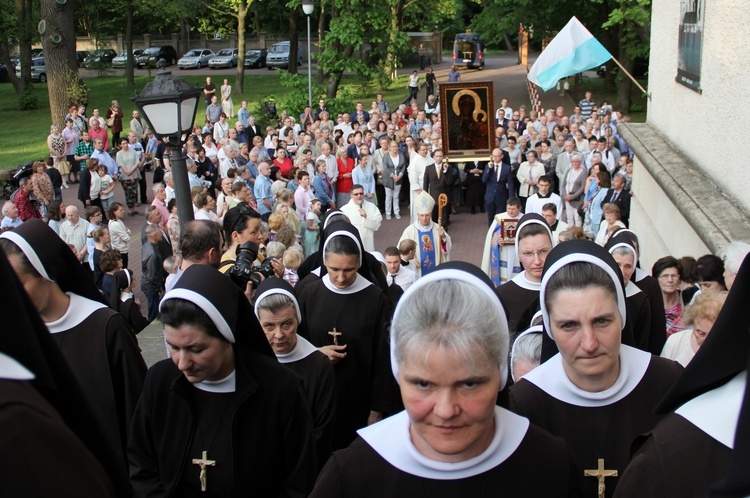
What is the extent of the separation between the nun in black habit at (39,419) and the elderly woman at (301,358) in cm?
316

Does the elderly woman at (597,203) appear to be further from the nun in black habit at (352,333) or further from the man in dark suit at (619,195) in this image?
the nun in black habit at (352,333)

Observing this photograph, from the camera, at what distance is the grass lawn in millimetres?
27641

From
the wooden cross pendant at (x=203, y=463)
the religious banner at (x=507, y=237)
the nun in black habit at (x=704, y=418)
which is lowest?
the religious banner at (x=507, y=237)

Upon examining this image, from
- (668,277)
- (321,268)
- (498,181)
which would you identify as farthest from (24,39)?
(668,277)

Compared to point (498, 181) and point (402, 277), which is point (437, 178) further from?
point (402, 277)

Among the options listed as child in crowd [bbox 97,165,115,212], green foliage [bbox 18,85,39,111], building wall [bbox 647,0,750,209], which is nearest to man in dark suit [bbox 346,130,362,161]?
child in crowd [bbox 97,165,115,212]

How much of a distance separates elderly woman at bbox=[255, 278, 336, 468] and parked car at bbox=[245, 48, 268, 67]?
49.4 meters

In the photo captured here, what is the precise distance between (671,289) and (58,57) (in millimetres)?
25224

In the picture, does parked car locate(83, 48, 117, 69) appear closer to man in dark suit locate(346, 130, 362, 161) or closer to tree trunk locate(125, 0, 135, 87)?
tree trunk locate(125, 0, 135, 87)

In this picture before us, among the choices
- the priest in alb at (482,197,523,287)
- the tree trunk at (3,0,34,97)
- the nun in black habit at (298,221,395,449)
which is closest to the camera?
the nun in black habit at (298,221,395,449)

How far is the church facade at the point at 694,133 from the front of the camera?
8.01 meters

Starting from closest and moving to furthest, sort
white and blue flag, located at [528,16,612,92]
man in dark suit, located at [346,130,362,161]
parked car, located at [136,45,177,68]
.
Answer: white and blue flag, located at [528,16,612,92]
man in dark suit, located at [346,130,362,161]
parked car, located at [136,45,177,68]

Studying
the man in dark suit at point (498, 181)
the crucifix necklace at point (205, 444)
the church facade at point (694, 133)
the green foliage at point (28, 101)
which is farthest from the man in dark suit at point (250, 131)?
the crucifix necklace at point (205, 444)

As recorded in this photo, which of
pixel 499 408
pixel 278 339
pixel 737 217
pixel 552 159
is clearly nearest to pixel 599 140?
pixel 552 159
